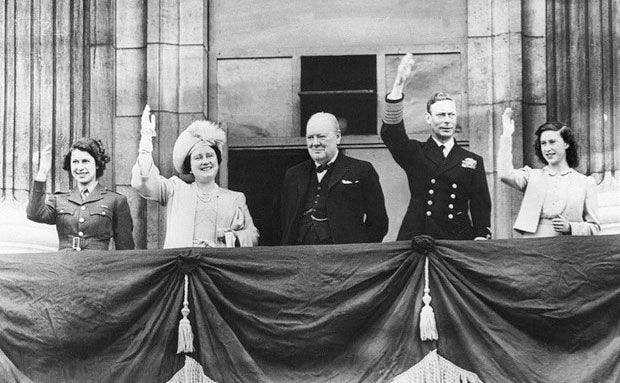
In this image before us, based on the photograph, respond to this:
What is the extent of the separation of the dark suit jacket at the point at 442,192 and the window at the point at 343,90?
2575 millimetres

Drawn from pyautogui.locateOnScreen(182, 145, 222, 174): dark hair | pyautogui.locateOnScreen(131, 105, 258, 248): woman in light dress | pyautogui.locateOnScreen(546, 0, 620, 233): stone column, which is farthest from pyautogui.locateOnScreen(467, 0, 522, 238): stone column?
pyautogui.locateOnScreen(182, 145, 222, 174): dark hair

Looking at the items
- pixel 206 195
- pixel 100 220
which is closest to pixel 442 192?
pixel 206 195

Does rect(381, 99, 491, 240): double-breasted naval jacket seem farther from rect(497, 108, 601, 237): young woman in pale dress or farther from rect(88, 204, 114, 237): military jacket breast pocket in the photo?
rect(88, 204, 114, 237): military jacket breast pocket

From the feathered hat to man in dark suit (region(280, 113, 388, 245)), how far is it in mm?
770

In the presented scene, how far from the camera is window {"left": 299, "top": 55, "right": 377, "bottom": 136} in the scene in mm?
16219

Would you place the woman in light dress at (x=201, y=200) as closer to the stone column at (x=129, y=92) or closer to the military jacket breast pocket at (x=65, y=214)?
the military jacket breast pocket at (x=65, y=214)

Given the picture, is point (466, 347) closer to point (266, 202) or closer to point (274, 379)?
point (274, 379)

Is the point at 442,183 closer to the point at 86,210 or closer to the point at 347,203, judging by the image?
the point at 347,203

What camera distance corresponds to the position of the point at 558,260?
12984 millimetres

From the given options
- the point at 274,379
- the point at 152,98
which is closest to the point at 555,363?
the point at 274,379

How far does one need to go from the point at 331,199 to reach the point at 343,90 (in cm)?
285

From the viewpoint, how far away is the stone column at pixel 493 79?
1562 centimetres

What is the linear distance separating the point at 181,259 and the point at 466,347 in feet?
7.93

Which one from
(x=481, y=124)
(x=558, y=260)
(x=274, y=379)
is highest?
(x=481, y=124)
